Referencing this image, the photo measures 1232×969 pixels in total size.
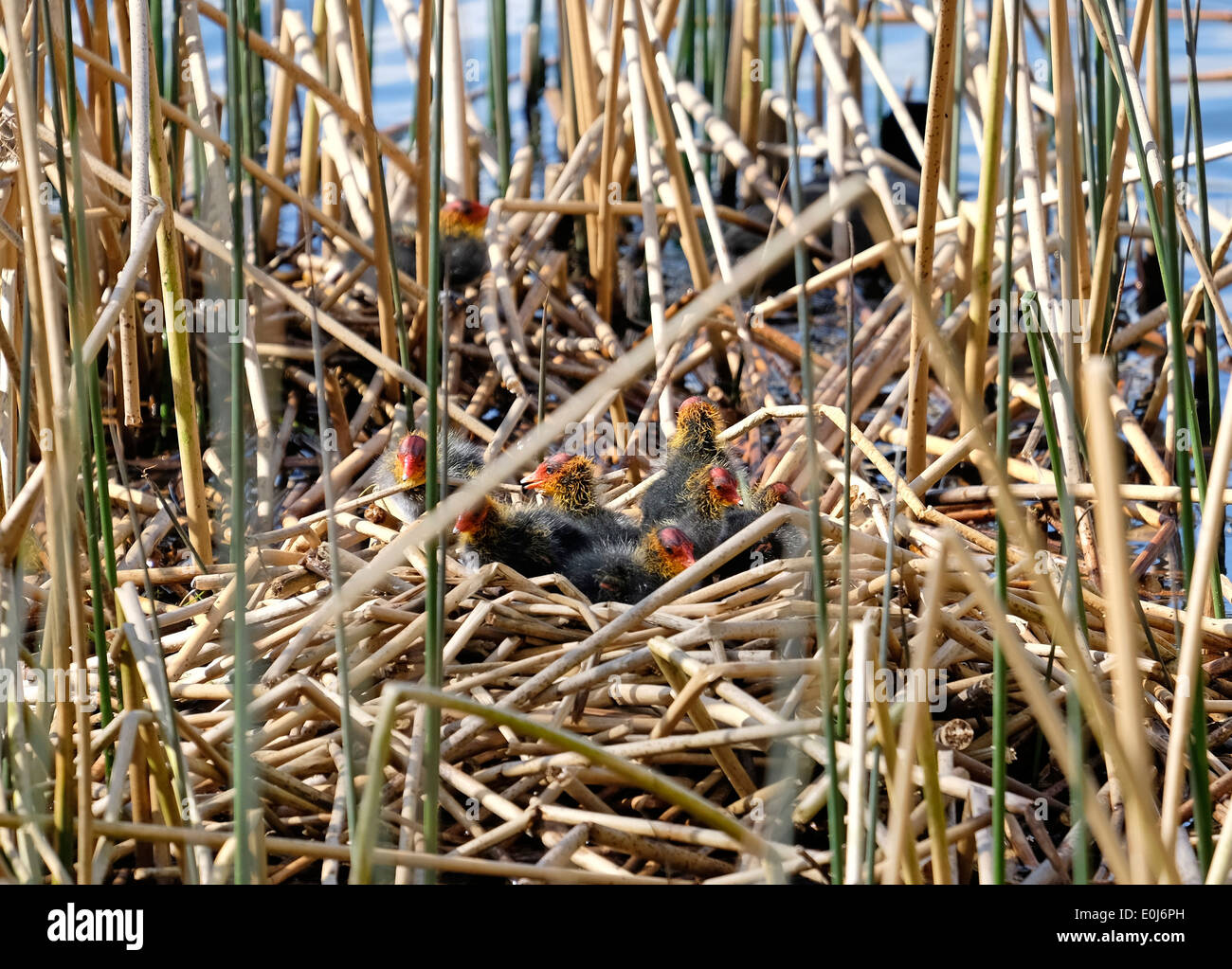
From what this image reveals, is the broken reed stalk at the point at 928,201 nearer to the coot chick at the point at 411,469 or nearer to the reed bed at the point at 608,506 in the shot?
the reed bed at the point at 608,506

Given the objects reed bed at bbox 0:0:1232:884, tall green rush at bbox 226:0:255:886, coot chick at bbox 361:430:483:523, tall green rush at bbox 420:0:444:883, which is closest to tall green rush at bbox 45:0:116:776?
reed bed at bbox 0:0:1232:884

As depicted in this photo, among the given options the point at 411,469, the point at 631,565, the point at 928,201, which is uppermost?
the point at 928,201

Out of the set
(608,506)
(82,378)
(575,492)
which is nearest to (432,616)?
(82,378)

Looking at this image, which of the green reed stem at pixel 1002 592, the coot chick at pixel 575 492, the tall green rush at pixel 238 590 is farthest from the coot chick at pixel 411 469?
the green reed stem at pixel 1002 592

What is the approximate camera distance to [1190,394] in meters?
A: 2.11

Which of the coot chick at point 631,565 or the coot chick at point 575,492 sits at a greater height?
the coot chick at point 575,492

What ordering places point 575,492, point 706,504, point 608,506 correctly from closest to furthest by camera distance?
point 706,504 < point 575,492 < point 608,506

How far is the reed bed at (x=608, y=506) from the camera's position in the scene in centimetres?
138

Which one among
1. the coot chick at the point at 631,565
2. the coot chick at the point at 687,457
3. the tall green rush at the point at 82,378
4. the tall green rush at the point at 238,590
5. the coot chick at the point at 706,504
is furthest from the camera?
the coot chick at the point at 687,457

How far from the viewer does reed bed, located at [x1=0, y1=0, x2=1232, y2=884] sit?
4.52ft

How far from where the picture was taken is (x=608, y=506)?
299cm

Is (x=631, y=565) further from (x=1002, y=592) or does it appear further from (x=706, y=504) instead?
(x=1002, y=592)
